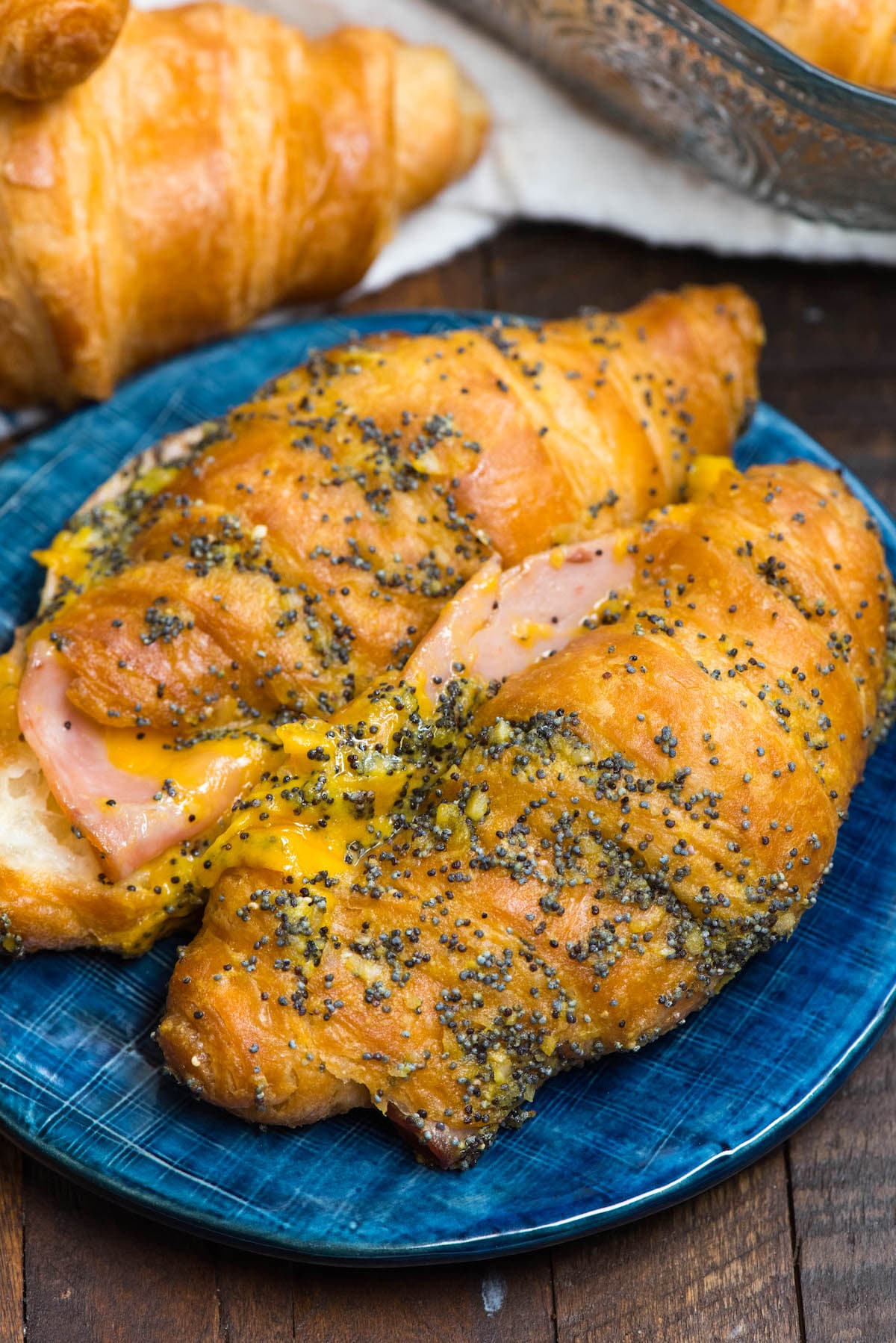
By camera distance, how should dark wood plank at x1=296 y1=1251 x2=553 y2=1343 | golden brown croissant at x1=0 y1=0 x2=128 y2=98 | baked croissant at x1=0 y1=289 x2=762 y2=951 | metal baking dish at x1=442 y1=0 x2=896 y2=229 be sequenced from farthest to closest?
metal baking dish at x1=442 y1=0 x2=896 y2=229
golden brown croissant at x1=0 y1=0 x2=128 y2=98
baked croissant at x1=0 y1=289 x2=762 y2=951
dark wood plank at x1=296 y1=1251 x2=553 y2=1343

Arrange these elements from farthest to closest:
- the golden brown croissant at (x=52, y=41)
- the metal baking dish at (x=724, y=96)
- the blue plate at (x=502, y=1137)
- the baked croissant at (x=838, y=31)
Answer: the baked croissant at (x=838, y=31), the metal baking dish at (x=724, y=96), the golden brown croissant at (x=52, y=41), the blue plate at (x=502, y=1137)

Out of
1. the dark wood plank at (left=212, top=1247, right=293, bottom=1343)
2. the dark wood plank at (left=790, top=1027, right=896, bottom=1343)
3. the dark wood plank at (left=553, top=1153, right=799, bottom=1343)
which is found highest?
the dark wood plank at (left=790, top=1027, right=896, bottom=1343)

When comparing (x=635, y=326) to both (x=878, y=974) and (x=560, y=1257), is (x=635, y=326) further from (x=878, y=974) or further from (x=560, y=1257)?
(x=560, y=1257)

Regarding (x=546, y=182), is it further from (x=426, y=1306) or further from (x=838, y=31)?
(x=426, y=1306)

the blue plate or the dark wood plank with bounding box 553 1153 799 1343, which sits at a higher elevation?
the blue plate

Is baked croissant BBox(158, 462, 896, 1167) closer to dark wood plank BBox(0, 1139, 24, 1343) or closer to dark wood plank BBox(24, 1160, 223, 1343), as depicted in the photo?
dark wood plank BBox(24, 1160, 223, 1343)

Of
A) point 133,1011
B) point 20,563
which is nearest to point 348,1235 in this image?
point 133,1011

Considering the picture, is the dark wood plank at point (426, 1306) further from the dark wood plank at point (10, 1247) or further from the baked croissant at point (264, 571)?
the baked croissant at point (264, 571)

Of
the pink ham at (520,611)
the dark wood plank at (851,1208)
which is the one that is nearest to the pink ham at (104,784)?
the pink ham at (520,611)

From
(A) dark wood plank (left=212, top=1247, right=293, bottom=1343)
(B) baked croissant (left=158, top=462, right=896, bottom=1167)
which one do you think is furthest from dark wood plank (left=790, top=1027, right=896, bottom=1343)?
(A) dark wood plank (left=212, top=1247, right=293, bottom=1343)
